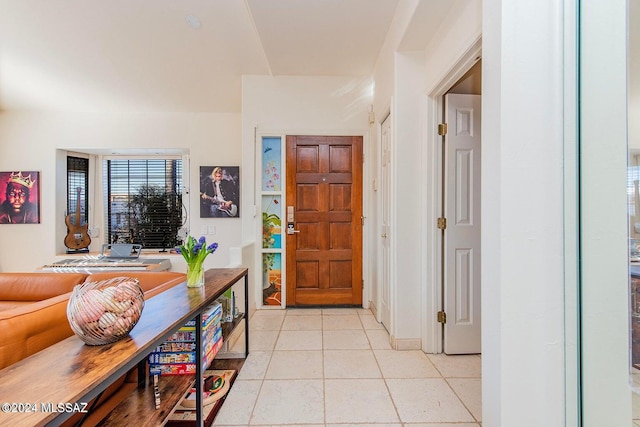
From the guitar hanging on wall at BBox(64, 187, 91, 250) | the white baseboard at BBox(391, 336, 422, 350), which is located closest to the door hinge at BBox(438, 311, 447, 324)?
the white baseboard at BBox(391, 336, 422, 350)

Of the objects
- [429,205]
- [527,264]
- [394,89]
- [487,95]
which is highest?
[394,89]

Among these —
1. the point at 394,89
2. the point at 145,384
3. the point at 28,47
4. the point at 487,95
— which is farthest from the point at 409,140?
the point at 28,47

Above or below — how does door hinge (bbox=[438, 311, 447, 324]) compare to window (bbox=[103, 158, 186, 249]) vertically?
below

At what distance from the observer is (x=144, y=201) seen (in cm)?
434

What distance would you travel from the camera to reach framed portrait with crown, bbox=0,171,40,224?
3.89 metres

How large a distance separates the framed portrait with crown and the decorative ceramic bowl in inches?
171

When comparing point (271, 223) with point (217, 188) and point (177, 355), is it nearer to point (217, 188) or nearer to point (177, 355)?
point (217, 188)

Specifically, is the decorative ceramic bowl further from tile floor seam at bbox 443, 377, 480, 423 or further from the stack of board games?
tile floor seam at bbox 443, 377, 480, 423

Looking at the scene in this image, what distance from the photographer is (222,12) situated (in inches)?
100

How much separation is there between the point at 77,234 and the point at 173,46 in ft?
10.00

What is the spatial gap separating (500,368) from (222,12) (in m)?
3.23

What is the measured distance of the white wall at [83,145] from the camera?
391 cm

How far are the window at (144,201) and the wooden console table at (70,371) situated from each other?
3505 millimetres

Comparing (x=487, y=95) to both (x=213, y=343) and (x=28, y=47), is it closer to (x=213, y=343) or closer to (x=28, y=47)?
(x=213, y=343)
